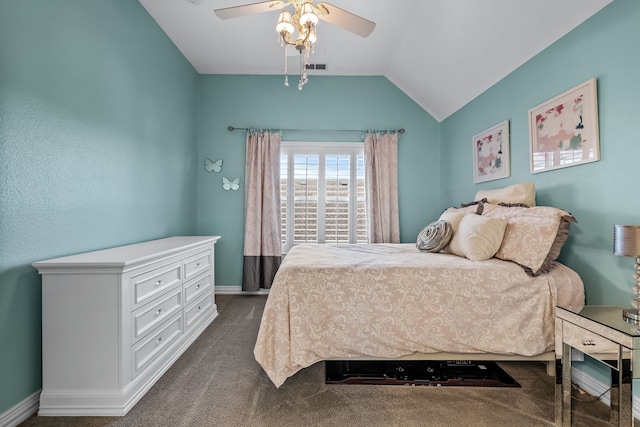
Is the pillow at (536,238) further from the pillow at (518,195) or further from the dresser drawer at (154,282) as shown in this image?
the dresser drawer at (154,282)

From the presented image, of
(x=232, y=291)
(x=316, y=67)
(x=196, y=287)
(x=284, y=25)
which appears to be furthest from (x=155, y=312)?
(x=316, y=67)

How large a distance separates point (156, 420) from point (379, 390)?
1245 mm

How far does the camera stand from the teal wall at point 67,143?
1.36 meters

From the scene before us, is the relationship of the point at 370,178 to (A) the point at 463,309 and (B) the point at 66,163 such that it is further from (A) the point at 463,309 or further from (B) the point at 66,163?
(B) the point at 66,163

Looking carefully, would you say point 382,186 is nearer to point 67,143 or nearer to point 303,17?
point 303,17

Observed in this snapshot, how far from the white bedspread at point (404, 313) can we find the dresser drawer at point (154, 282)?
0.75 metres

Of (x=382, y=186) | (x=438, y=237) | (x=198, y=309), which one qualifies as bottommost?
(x=198, y=309)

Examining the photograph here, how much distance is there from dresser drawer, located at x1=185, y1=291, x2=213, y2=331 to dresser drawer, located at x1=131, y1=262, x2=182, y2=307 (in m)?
0.36

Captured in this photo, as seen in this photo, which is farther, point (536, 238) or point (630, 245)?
point (536, 238)

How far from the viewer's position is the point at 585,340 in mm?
1245

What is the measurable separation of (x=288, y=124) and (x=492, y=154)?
2.39m

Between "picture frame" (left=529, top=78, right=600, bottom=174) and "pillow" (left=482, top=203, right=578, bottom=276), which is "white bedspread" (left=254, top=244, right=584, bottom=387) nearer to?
"pillow" (left=482, top=203, right=578, bottom=276)

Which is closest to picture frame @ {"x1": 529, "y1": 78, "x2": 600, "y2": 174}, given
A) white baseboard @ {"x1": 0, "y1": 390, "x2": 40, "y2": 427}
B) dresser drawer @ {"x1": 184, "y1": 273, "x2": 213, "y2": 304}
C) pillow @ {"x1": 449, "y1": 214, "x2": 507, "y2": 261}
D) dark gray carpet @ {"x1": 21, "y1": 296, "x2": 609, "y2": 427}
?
pillow @ {"x1": 449, "y1": 214, "x2": 507, "y2": 261}

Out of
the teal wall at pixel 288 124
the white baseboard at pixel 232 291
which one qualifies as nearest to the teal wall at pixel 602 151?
the teal wall at pixel 288 124
